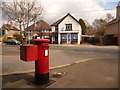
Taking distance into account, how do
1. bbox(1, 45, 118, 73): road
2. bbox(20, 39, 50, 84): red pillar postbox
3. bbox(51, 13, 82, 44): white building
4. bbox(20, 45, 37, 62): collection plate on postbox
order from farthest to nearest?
bbox(51, 13, 82, 44): white building
bbox(1, 45, 118, 73): road
bbox(20, 39, 50, 84): red pillar postbox
bbox(20, 45, 37, 62): collection plate on postbox

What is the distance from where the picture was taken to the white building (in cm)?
3145

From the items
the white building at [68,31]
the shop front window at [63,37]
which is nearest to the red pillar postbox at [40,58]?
the white building at [68,31]

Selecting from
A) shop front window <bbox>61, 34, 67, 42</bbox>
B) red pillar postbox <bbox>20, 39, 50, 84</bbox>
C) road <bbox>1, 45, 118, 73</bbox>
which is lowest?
road <bbox>1, 45, 118, 73</bbox>

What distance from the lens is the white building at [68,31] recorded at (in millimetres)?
31453

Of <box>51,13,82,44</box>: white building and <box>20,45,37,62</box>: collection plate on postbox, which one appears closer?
<box>20,45,37,62</box>: collection plate on postbox

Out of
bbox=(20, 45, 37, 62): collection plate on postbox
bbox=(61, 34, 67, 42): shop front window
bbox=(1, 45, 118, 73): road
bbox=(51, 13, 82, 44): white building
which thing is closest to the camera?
bbox=(20, 45, 37, 62): collection plate on postbox

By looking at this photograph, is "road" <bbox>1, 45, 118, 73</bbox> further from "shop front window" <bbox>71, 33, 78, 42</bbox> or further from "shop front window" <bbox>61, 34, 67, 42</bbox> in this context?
"shop front window" <bbox>61, 34, 67, 42</bbox>

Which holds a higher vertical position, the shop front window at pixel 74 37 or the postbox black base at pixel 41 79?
the shop front window at pixel 74 37

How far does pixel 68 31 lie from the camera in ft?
104

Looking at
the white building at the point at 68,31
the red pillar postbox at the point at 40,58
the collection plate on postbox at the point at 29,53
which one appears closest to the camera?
the collection plate on postbox at the point at 29,53

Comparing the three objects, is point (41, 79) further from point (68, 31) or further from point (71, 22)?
point (71, 22)

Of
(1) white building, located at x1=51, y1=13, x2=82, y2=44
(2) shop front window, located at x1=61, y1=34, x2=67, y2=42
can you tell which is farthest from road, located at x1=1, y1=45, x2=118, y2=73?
(2) shop front window, located at x1=61, y1=34, x2=67, y2=42

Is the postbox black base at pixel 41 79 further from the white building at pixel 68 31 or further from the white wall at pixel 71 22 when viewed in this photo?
the white wall at pixel 71 22

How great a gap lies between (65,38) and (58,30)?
3.11 m
